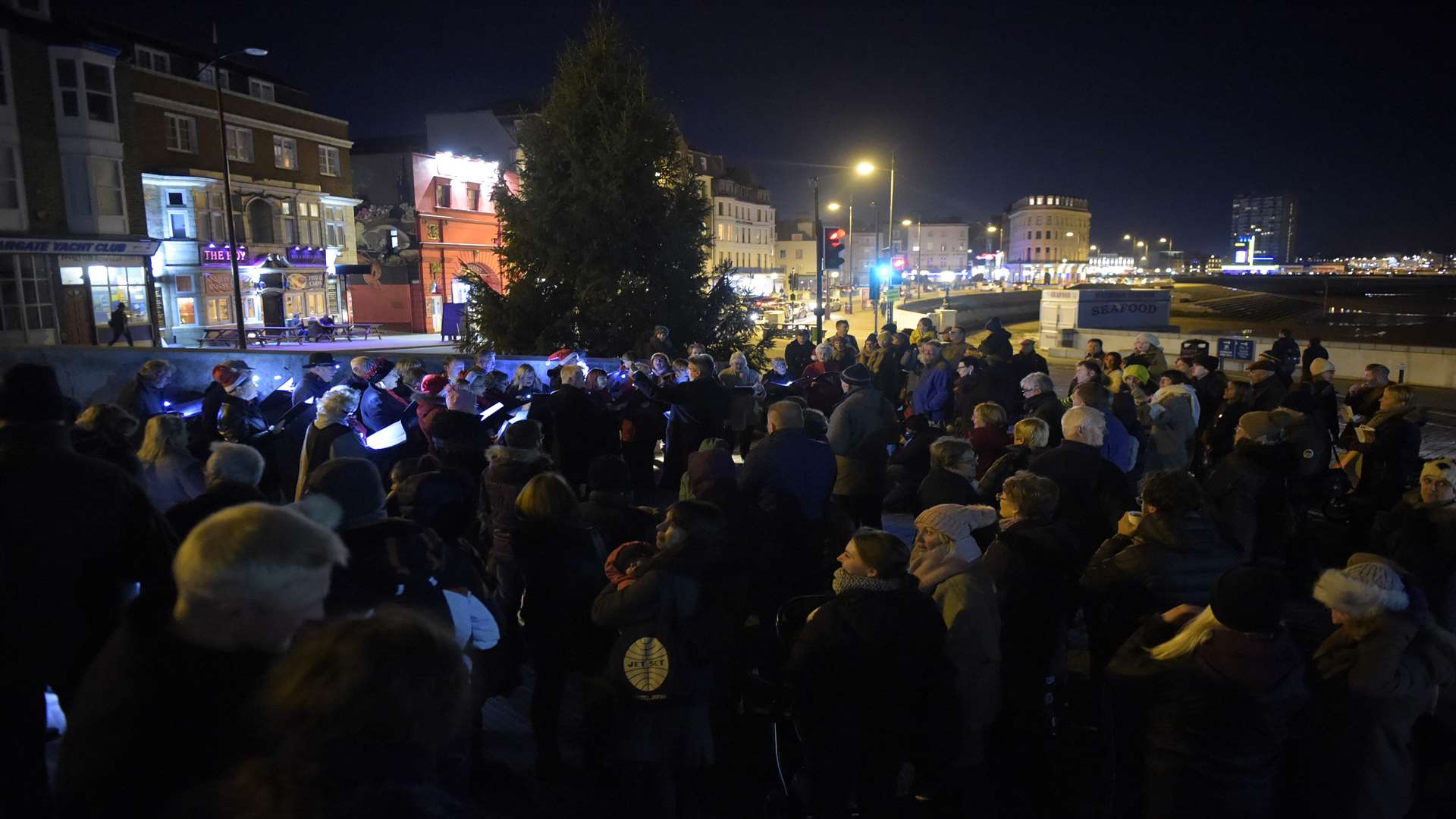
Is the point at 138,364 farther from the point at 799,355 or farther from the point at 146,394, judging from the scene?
the point at 799,355

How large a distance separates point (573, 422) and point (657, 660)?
16.1 feet

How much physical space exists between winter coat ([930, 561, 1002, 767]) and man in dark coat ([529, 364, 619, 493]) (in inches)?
200

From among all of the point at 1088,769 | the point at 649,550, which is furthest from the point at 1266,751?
the point at 649,550

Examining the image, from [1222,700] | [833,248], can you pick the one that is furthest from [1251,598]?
[833,248]

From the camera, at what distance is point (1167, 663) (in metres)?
3.19

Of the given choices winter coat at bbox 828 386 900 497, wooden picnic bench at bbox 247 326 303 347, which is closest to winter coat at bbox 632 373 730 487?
winter coat at bbox 828 386 900 497

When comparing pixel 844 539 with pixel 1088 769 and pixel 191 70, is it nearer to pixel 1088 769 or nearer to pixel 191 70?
pixel 1088 769

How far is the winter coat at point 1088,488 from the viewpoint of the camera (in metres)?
5.34

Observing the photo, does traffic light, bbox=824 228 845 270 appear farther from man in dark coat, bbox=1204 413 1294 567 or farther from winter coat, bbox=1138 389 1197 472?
man in dark coat, bbox=1204 413 1294 567

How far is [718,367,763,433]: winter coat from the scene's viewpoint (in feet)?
31.9

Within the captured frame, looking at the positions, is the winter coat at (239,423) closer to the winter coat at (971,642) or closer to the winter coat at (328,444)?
the winter coat at (328,444)

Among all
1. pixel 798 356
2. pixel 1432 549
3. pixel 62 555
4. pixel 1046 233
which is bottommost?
pixel 1432 549

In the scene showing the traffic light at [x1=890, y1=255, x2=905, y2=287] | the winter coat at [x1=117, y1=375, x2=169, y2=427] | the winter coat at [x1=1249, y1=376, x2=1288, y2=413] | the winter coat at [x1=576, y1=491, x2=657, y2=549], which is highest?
the traffic light at [x1=890, y1=255, x2=905, y2=287]

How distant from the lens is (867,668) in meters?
3.39
